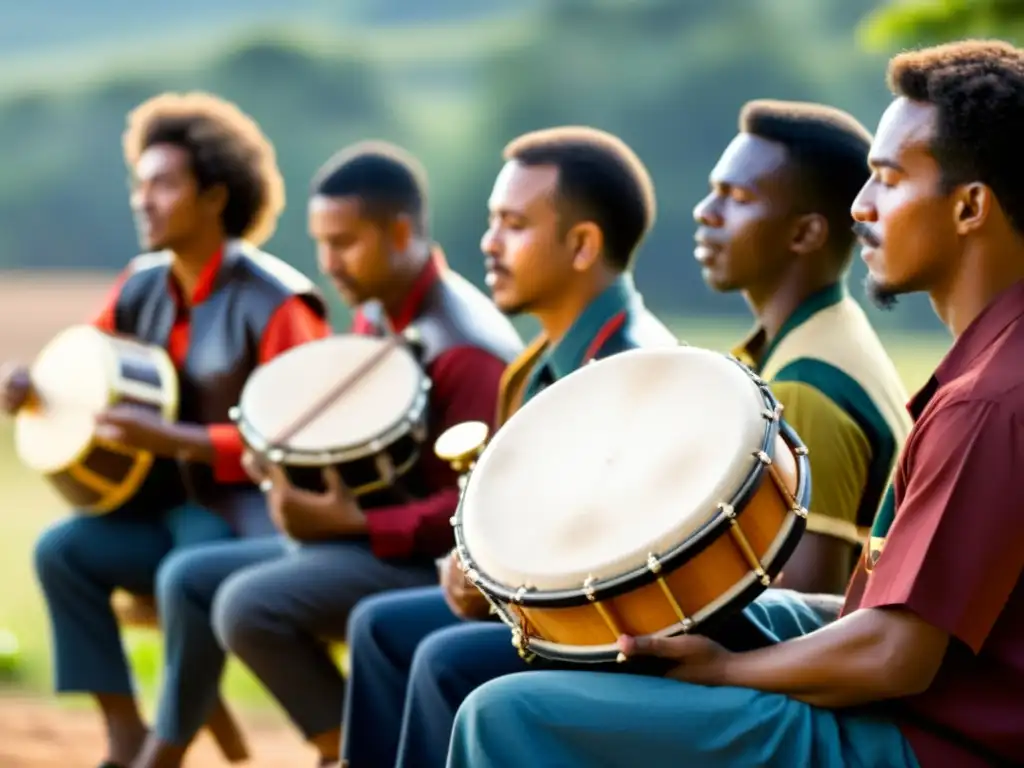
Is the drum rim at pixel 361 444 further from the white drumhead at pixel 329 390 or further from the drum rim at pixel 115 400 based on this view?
the drum rim at pixel 115 400

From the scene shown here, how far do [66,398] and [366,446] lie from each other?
45.9 inches

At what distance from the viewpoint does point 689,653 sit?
2.35 m

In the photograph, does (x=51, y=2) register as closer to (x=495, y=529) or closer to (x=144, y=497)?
(x=144, y=497)

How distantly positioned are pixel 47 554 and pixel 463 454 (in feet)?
6.32

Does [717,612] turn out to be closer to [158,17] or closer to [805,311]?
[805,311]

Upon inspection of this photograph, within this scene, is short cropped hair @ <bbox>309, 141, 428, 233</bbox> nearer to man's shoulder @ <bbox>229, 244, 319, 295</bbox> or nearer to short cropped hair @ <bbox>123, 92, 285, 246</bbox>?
man's shoulder @ <bbox>229, 244, 319, 295</bbox>

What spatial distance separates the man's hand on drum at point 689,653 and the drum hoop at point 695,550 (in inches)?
3.1

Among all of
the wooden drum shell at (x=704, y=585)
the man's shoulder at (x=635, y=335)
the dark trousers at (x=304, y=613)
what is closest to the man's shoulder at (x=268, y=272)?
the dark trousers at (x=304, y=613)

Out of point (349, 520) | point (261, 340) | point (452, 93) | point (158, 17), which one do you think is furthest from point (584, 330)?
point (158, 17)

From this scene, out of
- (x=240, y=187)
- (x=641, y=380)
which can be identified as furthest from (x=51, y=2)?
(x=641, y=380)

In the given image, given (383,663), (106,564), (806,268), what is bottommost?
(106,564)

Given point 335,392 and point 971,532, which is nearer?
point 971,532

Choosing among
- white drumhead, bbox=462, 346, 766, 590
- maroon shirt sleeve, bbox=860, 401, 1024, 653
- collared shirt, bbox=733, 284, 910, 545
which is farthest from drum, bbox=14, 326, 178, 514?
maroon shirt sleeve, bbox=860, 401, 1024, 653

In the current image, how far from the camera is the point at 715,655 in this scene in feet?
7.77
